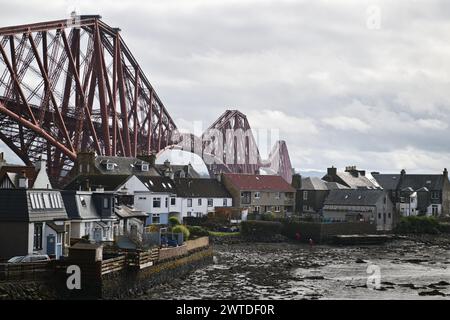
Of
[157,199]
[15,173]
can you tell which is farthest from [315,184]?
[15,173]

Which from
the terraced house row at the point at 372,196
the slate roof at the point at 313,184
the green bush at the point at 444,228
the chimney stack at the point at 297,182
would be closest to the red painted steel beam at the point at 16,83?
the terraced house row at the point at 372,196

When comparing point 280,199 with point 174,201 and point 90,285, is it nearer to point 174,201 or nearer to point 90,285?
point 174,201

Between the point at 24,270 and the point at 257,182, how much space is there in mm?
69588

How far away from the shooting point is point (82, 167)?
288ft

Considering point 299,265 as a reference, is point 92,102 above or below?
above

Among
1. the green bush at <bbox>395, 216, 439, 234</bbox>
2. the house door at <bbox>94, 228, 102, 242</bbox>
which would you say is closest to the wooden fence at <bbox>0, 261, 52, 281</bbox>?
the house door at <bbox>94, 228, 102, 242</bbox>

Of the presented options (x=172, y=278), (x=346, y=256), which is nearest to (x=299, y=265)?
(x=346, y=256)

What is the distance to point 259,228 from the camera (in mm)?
89312

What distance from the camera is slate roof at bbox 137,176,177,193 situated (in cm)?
8500

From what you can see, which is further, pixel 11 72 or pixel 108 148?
pixel 108 148

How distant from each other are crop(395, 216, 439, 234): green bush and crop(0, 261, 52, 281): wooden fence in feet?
Result: 239

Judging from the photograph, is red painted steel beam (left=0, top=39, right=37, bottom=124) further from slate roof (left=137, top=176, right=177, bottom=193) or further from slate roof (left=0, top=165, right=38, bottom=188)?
slate roof (left=0, top=165, right=38, bottom=188)

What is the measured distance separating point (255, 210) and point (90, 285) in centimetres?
6473
